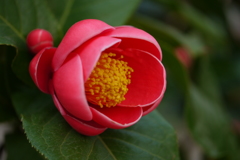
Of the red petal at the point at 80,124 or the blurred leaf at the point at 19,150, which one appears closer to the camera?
the red petal at the point at 80,124

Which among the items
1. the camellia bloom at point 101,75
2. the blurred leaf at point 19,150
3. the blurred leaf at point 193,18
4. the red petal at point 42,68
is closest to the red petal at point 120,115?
the camellia bloom at point 101,75

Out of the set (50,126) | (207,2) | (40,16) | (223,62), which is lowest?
(223,62)

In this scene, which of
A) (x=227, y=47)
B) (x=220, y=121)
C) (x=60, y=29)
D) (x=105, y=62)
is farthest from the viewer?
(x=227, y=47)

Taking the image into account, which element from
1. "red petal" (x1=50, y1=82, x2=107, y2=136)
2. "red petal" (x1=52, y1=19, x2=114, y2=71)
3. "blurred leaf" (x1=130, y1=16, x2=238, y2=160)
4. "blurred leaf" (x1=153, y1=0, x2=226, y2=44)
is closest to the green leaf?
"red petal" (x1=50, y1=82, x2=107, y2=136)

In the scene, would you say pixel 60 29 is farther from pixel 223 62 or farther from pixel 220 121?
pixel 223 62

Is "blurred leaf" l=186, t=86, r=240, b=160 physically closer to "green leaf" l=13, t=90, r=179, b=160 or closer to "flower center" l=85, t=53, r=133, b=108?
"green leaf" l=13, t=90, r=179, b=160

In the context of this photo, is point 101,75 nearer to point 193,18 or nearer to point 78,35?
point 78,35

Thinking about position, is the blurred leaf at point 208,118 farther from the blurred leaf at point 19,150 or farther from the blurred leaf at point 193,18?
the blurred leaf at point 19,150

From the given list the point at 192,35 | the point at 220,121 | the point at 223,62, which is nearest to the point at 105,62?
the point at 220,121
